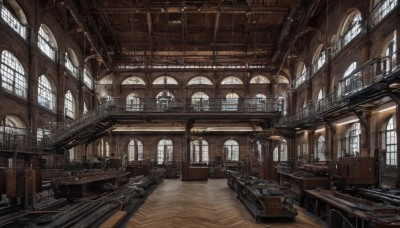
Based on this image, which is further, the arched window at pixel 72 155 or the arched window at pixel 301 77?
the arched window at pixel 301 77

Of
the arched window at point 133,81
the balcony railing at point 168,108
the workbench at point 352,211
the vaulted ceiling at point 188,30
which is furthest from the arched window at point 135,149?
the workbench at point 352,211

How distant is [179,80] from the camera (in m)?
31.1

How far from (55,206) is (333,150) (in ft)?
52.8

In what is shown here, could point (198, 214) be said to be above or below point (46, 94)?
below

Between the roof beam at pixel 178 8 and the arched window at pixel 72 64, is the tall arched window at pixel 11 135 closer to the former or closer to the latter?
the arched window at pixel 72 64

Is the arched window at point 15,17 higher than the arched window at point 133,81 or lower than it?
higher

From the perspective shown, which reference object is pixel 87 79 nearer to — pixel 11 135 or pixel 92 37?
pixel 92 37

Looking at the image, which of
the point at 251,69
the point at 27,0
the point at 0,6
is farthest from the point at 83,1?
the point at 251,69

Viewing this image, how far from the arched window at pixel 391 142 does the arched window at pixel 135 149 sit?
69.5ft

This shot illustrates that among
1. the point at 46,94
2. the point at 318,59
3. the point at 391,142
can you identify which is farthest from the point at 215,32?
the point at 391,142

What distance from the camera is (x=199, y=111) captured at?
62.8 feet

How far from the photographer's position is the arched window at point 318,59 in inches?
864

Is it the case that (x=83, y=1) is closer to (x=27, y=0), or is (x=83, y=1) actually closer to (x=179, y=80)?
(x=27, y=0)

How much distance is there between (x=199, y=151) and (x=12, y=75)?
18.3 meters
